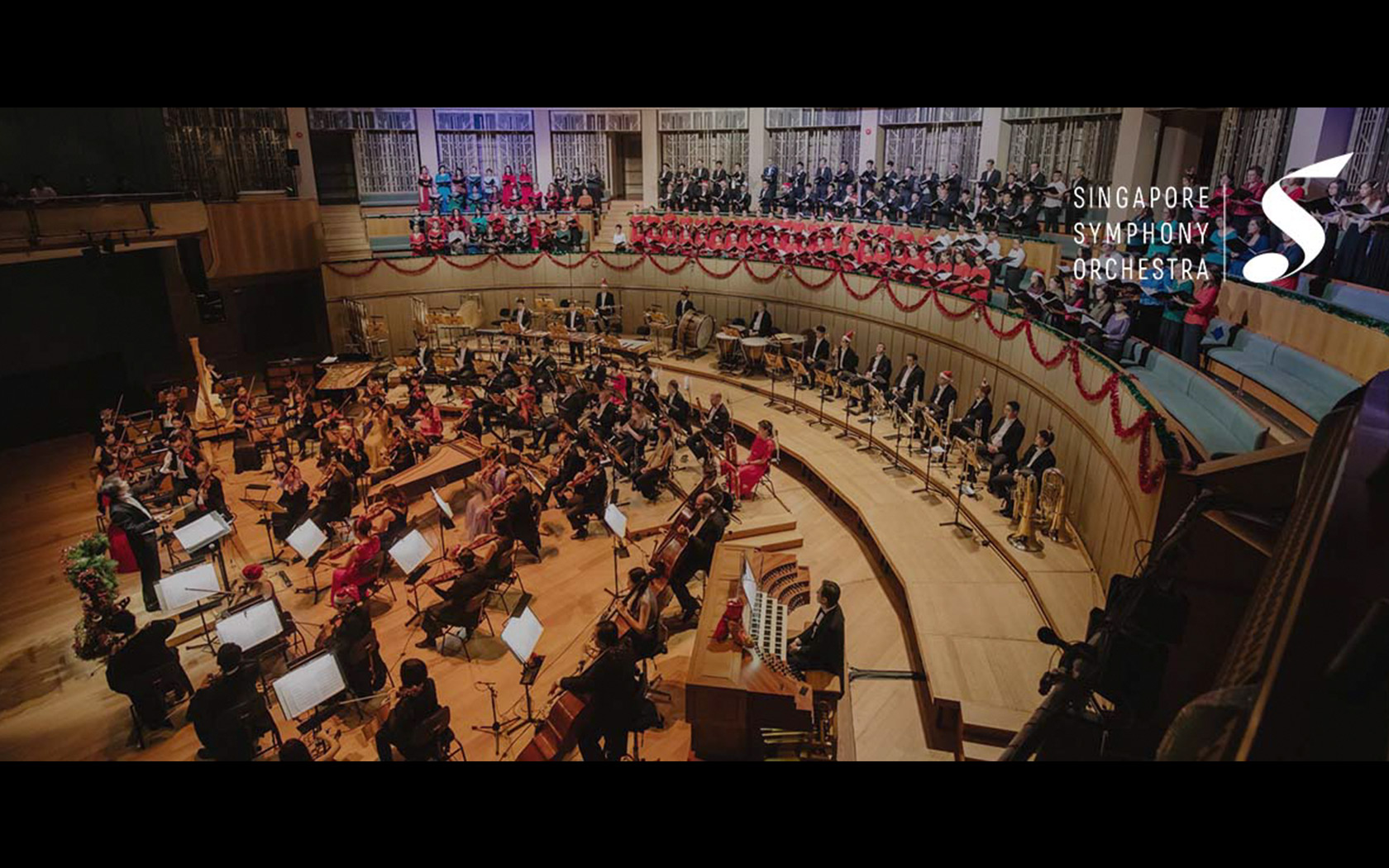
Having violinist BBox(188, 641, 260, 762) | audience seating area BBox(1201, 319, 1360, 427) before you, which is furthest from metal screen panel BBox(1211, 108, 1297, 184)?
violinist BBox(188, 641, 260, 762)

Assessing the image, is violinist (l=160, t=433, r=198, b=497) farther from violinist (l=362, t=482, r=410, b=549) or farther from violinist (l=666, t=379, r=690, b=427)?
violinist (l=666, t=379, r=690, b=427)

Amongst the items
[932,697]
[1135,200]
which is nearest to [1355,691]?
[932,697]

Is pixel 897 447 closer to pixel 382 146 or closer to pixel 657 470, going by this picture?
pixel 657 470

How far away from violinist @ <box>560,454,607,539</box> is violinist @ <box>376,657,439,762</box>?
3.97 meters

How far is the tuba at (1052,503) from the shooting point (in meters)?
7.45

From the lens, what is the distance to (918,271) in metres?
11.8

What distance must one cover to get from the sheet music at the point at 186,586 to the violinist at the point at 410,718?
2.34 m

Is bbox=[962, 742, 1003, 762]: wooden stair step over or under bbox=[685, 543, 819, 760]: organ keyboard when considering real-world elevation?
under

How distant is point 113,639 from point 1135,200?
14.4m

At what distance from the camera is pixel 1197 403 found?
6.60 m

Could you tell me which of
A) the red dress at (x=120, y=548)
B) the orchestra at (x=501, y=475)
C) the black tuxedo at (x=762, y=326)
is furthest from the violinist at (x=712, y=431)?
the red dress at (x=120, y=548)

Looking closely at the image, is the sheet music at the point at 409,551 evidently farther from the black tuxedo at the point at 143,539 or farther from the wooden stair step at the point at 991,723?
the wooden stair step at the point at 991,723

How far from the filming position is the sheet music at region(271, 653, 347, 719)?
5.04m
